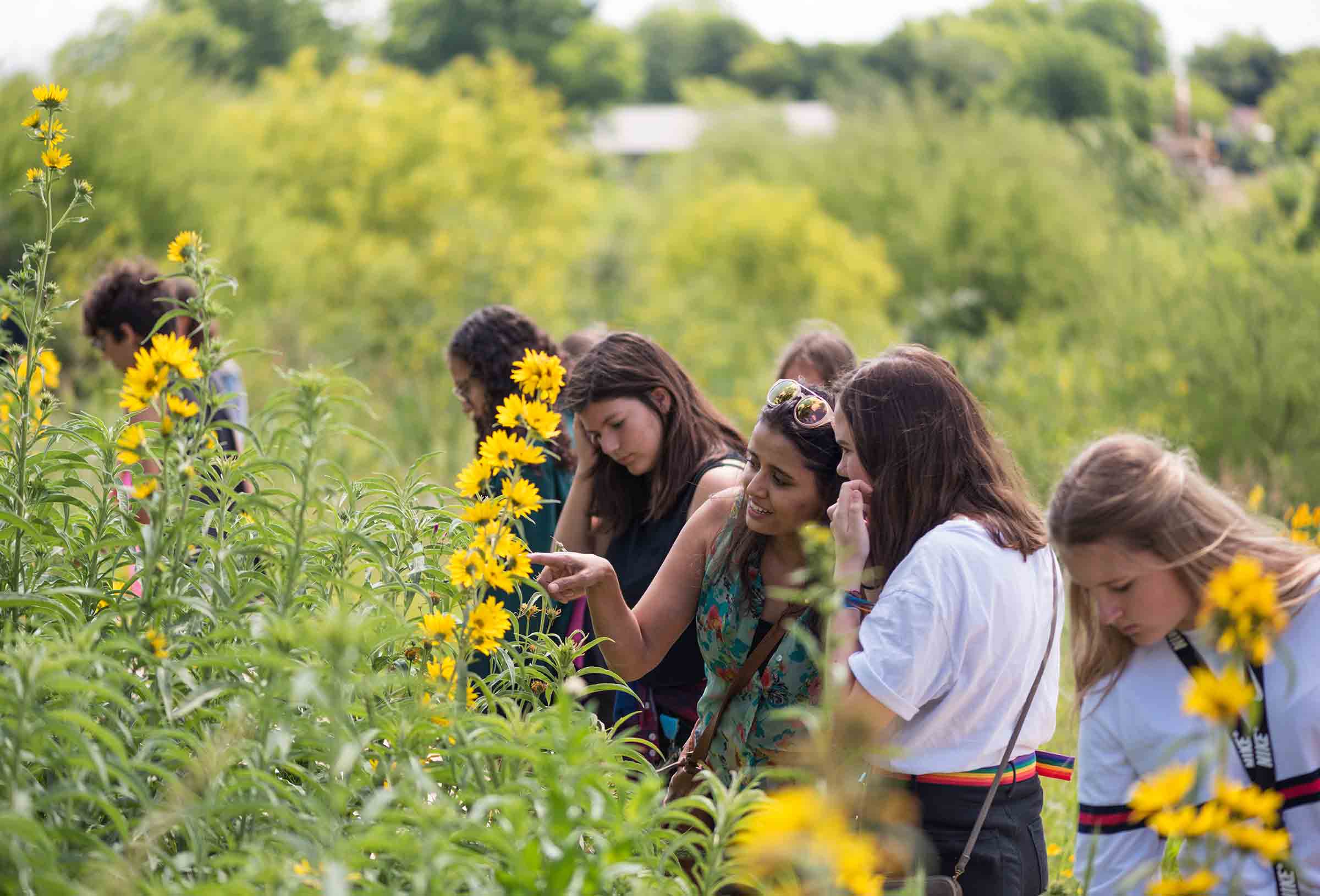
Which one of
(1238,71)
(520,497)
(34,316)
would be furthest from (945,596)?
(1238,71)

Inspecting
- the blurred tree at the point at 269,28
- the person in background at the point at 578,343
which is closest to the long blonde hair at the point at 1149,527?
the person in background at the point at 578,343

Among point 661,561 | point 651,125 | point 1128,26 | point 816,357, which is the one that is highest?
point 661,561

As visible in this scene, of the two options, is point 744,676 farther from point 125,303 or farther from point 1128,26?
point 1128,26

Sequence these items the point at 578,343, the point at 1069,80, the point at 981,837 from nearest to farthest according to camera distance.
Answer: the point at 981,837 → the point at 578,343 → the point at 1069,80

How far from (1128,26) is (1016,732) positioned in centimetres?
6641

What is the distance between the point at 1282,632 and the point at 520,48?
52.4 metres

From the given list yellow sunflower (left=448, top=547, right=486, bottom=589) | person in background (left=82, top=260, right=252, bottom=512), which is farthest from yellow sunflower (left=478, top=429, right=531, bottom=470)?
person in background (left=82, top=260, right=252, bottom=512)

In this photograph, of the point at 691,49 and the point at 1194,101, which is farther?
the point at 691,49

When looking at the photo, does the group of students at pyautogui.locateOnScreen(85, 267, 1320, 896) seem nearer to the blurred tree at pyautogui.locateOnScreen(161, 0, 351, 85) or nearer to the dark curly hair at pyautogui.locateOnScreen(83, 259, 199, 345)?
the dark curly hair at pyautogui.locateOnScreen(83, 259, 199, 345)

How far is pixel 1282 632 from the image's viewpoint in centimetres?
195

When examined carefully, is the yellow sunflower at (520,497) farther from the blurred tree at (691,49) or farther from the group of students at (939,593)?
the blurred tree at (691,49)

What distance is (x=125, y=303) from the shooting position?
13.3ft

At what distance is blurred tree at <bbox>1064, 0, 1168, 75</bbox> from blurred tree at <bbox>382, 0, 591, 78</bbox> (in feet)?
80.5

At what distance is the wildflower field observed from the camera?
5.21 feet
